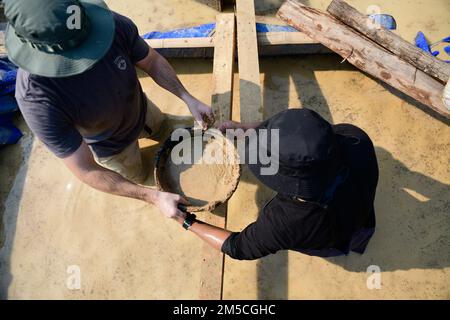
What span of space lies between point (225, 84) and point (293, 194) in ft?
5.33

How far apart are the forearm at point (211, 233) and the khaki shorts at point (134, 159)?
798 mm

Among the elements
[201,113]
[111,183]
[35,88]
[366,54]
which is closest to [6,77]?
[35,88]

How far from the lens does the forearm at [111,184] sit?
2.60 meters

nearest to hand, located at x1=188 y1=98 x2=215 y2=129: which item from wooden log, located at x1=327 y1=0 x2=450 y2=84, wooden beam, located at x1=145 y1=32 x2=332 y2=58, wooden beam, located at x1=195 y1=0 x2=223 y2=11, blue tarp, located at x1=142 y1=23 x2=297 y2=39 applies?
wooden beam, located at x1=145 y1=32 x2=332 y2=58

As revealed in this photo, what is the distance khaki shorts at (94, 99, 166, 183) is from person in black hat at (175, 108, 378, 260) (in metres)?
1.06

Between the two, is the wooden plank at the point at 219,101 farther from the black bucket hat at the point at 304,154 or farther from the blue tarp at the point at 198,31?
the black bucket hat at the point at 304,154

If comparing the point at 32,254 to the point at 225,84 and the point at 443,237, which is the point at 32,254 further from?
the point at 443,237

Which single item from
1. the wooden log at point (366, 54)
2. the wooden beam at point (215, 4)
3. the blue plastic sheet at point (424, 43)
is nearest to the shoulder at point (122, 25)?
the wooden log at point (366, 54)

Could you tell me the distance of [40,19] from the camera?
1.87m

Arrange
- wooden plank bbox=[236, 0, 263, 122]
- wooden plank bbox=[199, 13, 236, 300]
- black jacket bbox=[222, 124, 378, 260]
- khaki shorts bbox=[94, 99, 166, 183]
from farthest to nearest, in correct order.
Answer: wooden plank bbox=[236, 0, 263, 122]
khaki shorts bbox=[94, 99, 166, 183]
wooden plank bbox=[199, 13, 236, 300]
black jacket bbox=[222, 124, 378, 260]

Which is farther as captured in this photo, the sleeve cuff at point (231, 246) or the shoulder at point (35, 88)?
the sleeve cuff at point (231, 246)

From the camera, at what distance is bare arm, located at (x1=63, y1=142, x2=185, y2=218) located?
8.27 ft

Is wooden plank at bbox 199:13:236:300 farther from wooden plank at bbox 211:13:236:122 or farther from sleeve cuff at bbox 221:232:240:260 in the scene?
sleeve cuff at bbox 221:232:240:260
